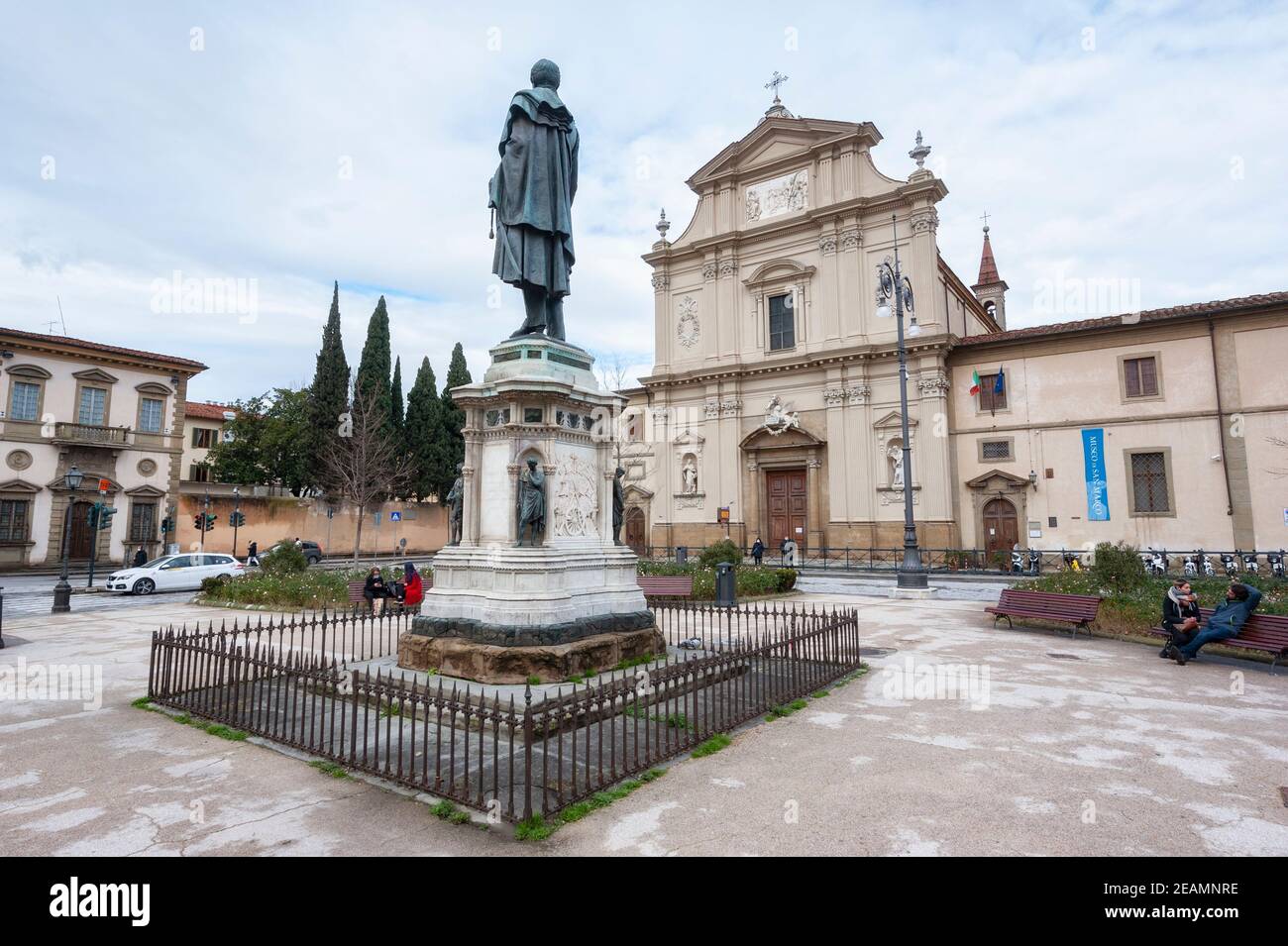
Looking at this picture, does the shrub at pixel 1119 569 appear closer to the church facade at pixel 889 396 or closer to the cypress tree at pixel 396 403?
the church facade at pixel 889 396

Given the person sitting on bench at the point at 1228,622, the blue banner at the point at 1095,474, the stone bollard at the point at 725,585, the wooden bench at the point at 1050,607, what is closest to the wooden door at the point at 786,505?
the blue banner at the point at 1095,474

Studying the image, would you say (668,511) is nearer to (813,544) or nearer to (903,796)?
(813,544)

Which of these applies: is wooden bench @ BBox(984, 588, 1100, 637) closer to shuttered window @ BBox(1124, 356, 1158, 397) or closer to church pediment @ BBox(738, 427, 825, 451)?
church pediment @ BBox(738, 427, 825, 451)

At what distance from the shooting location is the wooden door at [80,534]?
28734mm

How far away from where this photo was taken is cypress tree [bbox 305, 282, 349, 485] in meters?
35.8

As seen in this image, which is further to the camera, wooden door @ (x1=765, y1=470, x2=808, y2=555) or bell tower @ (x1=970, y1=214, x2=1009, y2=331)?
bell tower @ (x1=970, y1=214, x2=1009, y2=331)

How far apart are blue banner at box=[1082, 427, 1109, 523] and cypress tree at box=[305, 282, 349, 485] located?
1376 inches

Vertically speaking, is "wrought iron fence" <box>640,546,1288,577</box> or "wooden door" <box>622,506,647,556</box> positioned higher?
"wooden door" <box>622,506,647,556</box>

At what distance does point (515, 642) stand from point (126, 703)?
13.5ft

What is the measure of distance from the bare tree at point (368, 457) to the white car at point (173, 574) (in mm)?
9968

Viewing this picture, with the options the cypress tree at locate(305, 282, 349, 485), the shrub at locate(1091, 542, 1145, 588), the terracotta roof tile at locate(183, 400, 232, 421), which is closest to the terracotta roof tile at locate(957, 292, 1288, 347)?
the shrub at locate(1091, 542, 1145, 588)

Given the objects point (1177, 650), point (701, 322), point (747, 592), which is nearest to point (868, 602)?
point (747, 592)

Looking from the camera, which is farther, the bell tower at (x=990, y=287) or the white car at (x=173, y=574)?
the bell tower at (x=990, y=287)

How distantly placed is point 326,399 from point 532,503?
33.3 m
